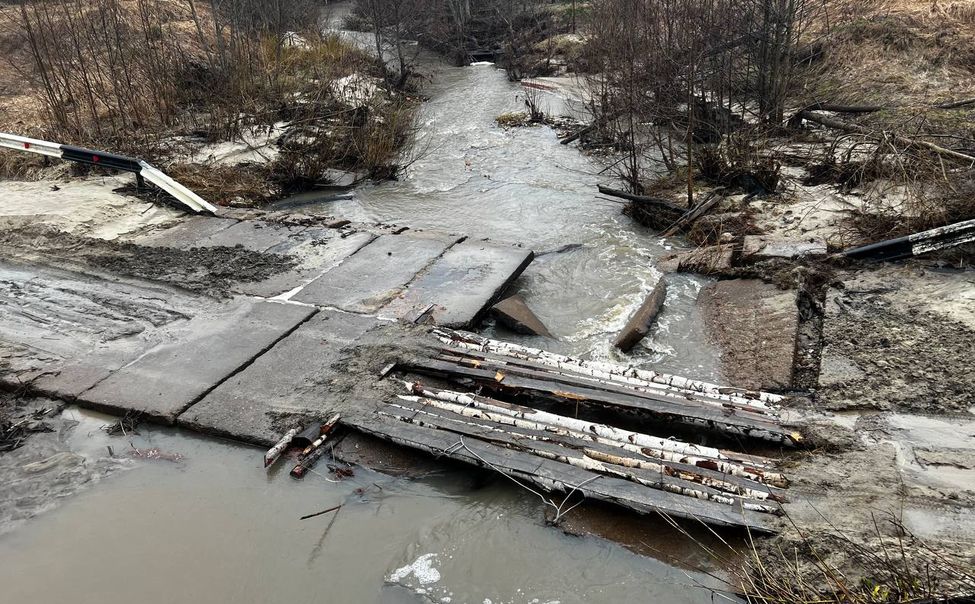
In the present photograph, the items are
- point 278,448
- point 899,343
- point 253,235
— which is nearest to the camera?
point 278,448

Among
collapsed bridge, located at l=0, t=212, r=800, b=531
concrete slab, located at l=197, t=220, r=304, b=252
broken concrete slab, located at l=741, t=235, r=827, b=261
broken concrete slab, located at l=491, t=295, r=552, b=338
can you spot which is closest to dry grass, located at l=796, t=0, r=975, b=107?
broken concrete slab, located at l=741, t=235, r=827, b=261

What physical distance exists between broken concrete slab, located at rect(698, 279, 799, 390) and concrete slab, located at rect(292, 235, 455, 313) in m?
2.85

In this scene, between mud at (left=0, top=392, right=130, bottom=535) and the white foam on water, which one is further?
mud at (left=0, top=392, right=130, bottom=535)

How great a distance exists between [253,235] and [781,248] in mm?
5716

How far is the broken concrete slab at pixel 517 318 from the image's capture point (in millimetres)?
5883

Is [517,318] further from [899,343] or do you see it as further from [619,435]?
[899,343]

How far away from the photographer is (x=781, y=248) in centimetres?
666

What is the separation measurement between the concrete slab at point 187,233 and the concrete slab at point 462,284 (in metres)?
2.78

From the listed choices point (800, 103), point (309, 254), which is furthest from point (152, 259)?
point (800, 103)

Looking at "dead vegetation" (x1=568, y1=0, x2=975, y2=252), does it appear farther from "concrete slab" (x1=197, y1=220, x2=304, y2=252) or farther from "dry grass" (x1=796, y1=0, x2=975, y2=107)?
"concrete slab" (x1=197, y1=220, x2=304, y2=252)

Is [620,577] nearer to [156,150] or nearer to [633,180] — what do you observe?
[633,180]

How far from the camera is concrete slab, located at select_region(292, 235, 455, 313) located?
19.7ft

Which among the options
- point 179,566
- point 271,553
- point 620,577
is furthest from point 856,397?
point 179,566

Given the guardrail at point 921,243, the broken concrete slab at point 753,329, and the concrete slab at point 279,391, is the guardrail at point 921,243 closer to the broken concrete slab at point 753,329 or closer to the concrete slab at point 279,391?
the broken concrete slab at point 753,329
